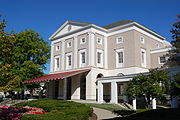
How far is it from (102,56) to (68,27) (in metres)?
8.58

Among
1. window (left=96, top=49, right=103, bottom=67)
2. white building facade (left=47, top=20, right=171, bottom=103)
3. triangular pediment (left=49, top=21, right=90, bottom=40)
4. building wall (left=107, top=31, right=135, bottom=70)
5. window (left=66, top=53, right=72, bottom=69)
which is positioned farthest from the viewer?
window (left=66, top=53, right=72, bottom=69)

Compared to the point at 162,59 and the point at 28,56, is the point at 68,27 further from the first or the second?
the point at 162,59

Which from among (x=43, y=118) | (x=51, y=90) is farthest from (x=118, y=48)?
(x=43, y=118)

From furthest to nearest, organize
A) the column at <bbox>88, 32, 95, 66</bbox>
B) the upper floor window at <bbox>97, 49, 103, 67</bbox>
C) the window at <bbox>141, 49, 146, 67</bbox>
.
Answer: the upper floor window at <bbox>97, 49, 103, 67</bbox> → the window at <bbox>141, 49, 146, 67</bbox> → the column at <bbox>88, 32, 95, 66</bbox>

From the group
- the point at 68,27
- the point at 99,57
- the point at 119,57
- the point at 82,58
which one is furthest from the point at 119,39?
the point at 68,27

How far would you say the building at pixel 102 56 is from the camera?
101 ft

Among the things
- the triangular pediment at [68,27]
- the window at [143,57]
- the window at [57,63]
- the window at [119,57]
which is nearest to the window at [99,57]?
the window at [119,57]

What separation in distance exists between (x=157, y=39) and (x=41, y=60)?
Result: 21649 mm

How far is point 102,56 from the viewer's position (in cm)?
3334

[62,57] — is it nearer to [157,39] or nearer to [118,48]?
[118,48]

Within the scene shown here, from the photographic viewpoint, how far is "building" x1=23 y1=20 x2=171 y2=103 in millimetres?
30781

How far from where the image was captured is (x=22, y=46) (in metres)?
37.3

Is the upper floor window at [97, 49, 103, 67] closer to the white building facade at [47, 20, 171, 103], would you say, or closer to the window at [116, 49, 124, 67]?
the white building facade at [47, 20, 171, 103]

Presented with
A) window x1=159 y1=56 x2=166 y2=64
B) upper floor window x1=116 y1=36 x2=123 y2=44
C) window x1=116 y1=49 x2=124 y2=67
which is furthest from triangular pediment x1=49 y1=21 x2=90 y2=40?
window x1=159 y1=56 x2=166 y2=64
